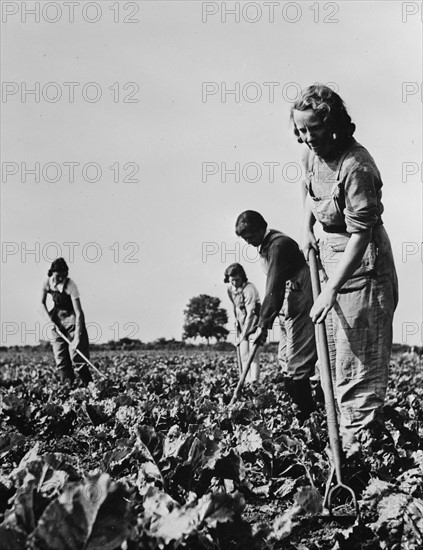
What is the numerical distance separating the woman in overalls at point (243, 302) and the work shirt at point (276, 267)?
2.87 metres

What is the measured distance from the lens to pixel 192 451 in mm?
2613

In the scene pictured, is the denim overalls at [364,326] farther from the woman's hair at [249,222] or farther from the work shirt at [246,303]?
the work shirt at [246,303]

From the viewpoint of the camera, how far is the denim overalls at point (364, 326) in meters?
2.96

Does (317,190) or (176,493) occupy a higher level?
(317,190)

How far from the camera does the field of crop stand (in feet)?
5.20

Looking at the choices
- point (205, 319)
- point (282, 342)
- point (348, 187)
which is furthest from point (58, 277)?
point (205, 319)

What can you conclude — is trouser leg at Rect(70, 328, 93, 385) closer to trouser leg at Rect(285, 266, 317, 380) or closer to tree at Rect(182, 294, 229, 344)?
trouser leg at Rect(285, 266, 317, 380)

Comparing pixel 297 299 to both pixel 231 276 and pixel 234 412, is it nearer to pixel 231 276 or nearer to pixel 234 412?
pixel 234 412

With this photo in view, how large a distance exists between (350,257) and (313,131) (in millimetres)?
579

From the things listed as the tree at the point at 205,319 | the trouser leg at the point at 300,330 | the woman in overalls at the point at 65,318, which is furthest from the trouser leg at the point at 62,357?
the tree at the point at 205,319

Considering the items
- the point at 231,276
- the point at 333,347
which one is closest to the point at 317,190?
the point at 333,347

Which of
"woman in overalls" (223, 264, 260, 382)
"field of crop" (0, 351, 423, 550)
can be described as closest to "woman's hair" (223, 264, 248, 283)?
"woman in overalls" (223, 264, 260, 382)

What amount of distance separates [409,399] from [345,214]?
3023 mm

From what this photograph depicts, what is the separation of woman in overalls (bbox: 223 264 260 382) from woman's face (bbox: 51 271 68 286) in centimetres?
211
